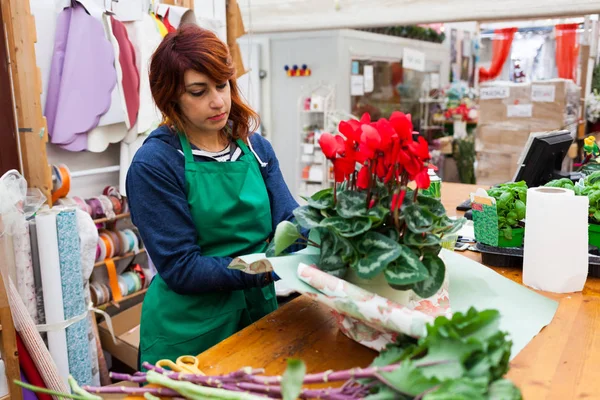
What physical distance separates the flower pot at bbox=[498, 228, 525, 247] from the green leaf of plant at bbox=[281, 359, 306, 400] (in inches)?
45.1

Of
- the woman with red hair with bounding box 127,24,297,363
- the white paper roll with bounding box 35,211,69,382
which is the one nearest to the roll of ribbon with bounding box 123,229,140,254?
the white paper roll with bounding box 35,211,69,382

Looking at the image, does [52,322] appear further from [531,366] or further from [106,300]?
[531,366]

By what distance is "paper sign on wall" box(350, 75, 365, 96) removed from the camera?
585 centimetres

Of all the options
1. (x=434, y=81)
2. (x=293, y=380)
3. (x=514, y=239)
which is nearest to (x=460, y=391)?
(x=293, y=380)

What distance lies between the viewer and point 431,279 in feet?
3.39

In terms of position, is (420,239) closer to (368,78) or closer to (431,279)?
(431,279)

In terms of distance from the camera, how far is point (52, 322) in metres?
2.38

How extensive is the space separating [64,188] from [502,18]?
290cm

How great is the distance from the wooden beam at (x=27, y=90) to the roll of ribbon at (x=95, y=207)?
0.42 meters

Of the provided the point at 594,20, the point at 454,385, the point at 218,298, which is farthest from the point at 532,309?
the point at 594,20

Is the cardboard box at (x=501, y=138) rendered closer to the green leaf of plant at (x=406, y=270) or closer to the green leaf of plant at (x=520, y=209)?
the green leaf of plant at (x=520, y=209)

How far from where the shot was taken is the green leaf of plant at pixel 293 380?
2.58 ft

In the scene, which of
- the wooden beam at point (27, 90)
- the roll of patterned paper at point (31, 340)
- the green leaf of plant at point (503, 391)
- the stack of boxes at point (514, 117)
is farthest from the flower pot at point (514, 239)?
the stack of boxes at point (514, 117)

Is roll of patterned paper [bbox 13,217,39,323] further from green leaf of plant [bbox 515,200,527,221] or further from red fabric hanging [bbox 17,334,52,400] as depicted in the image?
green leaf of plant [bbox 515,200,527,221]
